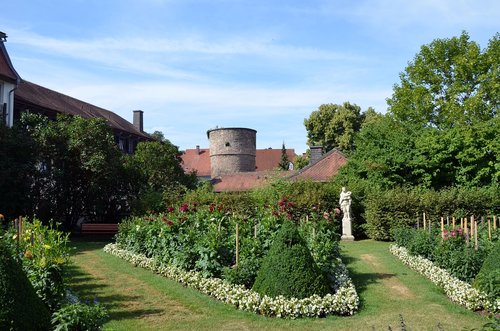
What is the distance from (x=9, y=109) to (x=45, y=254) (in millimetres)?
19750

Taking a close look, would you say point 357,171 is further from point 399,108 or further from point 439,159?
point 399,108

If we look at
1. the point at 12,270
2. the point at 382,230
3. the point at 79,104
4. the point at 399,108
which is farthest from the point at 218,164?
the point at 12,270

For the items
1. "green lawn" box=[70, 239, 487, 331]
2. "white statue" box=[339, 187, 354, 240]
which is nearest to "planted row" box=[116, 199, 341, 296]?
"green lawn" box=[70, 239, 487, 331]

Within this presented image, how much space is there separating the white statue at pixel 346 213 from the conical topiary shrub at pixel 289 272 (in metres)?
11.2

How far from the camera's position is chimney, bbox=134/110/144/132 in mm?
48219

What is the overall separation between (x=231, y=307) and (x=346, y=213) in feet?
38.8

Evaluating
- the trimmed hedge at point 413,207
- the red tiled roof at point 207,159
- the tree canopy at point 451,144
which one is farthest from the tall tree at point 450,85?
the red tiled roof at point 207,159

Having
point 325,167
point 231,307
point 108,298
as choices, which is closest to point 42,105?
point 325,167

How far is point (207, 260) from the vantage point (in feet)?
34.2

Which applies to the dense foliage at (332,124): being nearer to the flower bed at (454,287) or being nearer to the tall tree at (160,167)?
the tall tree at (160,167)

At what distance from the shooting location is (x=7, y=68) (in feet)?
83.7

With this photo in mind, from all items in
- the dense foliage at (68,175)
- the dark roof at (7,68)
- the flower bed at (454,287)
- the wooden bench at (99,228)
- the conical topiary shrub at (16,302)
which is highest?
the dark roof at (7,68)

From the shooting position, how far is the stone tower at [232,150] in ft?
189

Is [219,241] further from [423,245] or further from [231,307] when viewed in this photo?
[423,245]
